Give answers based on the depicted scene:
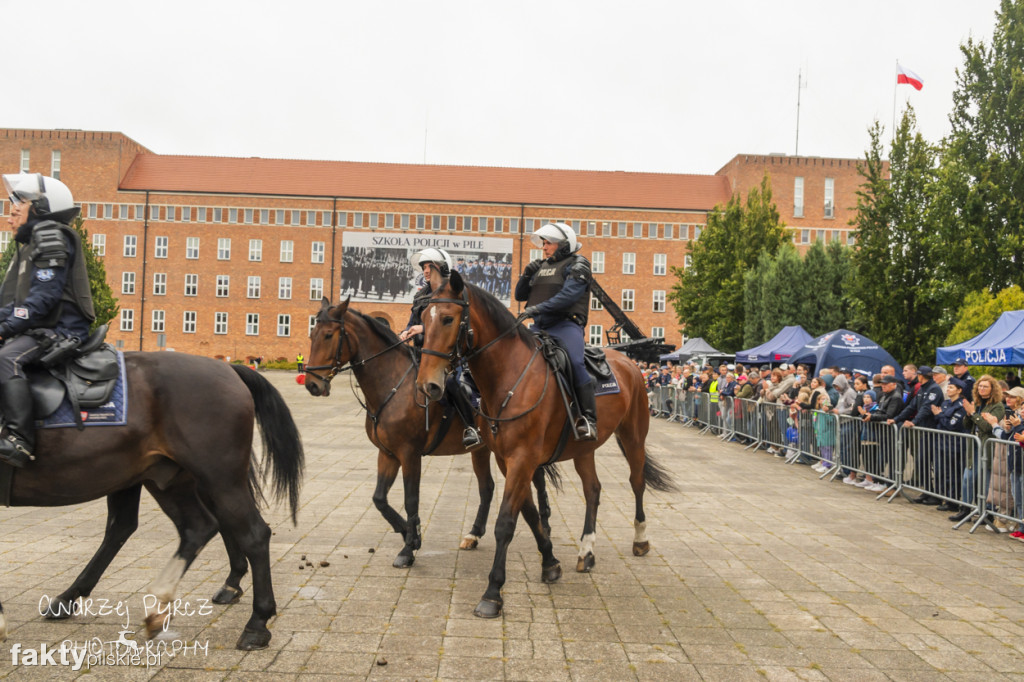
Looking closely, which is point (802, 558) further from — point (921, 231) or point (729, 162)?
point (729, 162)

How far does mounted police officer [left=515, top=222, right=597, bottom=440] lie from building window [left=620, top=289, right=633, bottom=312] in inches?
2841

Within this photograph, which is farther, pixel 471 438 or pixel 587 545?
pixel 471 438

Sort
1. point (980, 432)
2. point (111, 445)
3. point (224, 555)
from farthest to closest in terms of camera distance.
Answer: point (980, 432) → point (224, 555) → point (111, 445)

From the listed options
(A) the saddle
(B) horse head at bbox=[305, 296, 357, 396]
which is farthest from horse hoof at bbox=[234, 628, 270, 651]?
(B) horse head at bbox=[305, 296, 357, 396]

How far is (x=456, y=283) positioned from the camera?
233 inches

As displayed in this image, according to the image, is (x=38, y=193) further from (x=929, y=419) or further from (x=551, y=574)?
(x=929, y=419)

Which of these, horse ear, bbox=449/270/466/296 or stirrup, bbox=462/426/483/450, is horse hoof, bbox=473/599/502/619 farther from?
horse ear, bbox=449/270/466/296

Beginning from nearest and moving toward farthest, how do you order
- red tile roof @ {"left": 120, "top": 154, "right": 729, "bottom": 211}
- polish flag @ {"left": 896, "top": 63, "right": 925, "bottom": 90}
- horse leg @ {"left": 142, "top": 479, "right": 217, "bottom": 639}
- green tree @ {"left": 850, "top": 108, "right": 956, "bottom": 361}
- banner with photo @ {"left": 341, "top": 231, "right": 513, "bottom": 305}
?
1. horse leg @ {"left": 142, "top": 479, "right": 217, "bottom": 639}
2. green tree @ {"left": 850, "top": 108, "right": 956, "bottom": 361}
3. polish flag @ {"left": 896, "top": 63, "right": 925, "bottom": 90}
4. banner with photo @ {"left": 341, "top": 231, "right": 513, "bottom": 305}
5. red tile roof @ {"left": 120, "top": 154, "right": 729, "bottom": 211}

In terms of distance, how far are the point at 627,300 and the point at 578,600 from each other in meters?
73.8

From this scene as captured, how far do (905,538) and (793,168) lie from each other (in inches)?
2964

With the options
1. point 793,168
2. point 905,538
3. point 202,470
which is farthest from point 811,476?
point 793,168

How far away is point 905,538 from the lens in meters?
9.29

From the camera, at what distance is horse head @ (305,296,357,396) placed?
782cm

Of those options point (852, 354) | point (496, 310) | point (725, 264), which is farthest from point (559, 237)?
point (725, 264)
